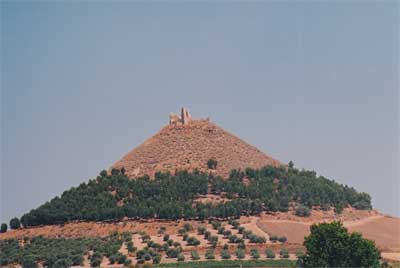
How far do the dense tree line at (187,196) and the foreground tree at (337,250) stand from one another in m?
30.1

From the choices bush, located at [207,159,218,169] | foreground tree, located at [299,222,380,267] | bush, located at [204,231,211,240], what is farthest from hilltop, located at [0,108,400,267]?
foreground tree, located at [299,222,380,267]

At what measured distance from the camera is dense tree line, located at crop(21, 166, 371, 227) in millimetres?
88688

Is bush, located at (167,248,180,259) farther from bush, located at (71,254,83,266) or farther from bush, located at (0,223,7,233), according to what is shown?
bush, located at (0,223,7,233)

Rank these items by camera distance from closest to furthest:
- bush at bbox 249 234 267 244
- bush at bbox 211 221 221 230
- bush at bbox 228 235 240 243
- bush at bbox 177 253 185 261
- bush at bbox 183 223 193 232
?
bush at bbox 177 253 185 261 < bush at bbox 228 235 240 243 < bush at bbox 249 234 267 244 < bush at bbox 183 223 193 232 < bush at bbox 211 221 221 230

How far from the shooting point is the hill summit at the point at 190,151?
102250mm

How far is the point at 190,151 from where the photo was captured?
105000 millimetres

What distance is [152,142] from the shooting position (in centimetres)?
10981

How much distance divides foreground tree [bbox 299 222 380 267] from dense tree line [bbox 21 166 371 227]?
30109mm

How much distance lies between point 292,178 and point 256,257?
28213 millimetres

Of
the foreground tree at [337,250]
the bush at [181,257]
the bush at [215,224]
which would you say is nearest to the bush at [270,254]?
the bush at [181,257]

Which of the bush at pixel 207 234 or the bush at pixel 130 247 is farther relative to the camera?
the bush at pixel 207 234

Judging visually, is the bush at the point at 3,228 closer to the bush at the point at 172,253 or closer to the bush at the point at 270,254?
the bush at the point at 172,253

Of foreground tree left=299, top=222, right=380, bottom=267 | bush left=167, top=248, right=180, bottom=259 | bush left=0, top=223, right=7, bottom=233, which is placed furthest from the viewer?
bush left=0, top=223, right=7, bottom=233

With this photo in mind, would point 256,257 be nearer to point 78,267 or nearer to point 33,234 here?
point 78,267
